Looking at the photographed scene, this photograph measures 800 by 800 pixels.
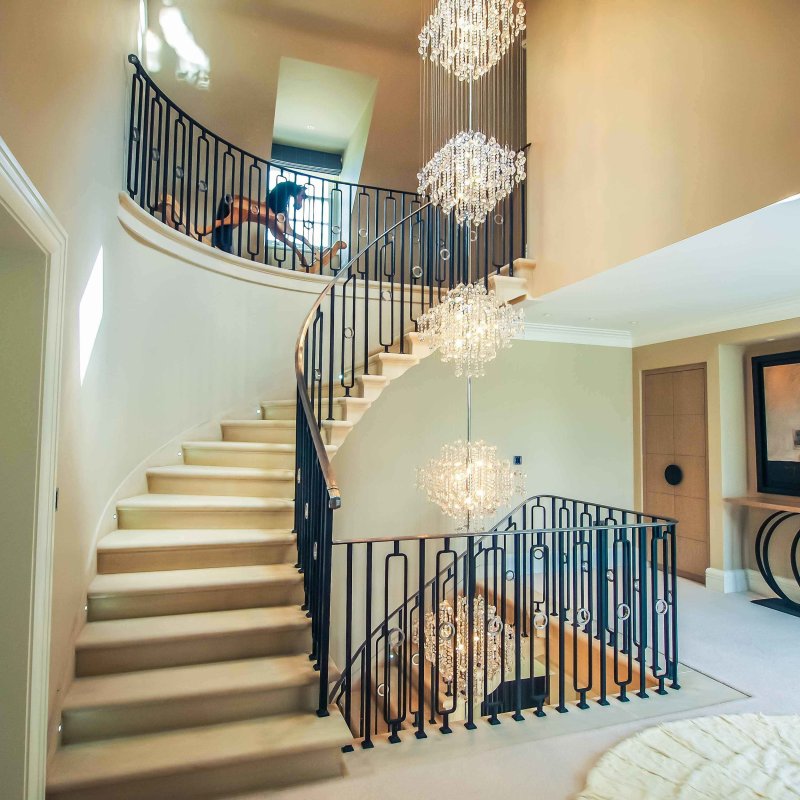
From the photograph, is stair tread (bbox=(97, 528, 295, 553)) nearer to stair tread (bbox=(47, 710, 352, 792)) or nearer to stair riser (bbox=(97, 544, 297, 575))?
stair riser (bbox=(97, 544, 297, 575))

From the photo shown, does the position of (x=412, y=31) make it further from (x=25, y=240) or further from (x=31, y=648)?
(x=31, y=648)

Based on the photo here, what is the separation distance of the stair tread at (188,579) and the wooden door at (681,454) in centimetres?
498

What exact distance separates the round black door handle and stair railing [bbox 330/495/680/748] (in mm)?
879

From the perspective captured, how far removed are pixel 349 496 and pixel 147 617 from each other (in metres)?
3.14

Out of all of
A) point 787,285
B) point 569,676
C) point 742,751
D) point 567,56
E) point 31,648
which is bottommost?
point 569,676

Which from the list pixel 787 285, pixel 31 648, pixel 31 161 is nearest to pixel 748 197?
pixel 787 285

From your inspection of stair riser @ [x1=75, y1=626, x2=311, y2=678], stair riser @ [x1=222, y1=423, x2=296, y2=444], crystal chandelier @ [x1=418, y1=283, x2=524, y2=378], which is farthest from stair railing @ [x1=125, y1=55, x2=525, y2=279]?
stair riser @ [x1=75, y1=626, x2=311, y2=678]

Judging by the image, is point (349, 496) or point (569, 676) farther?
point (349, 496)

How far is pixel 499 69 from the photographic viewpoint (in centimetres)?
605

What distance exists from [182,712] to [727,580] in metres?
5.49

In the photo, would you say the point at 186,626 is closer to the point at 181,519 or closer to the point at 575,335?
the point at 181,519

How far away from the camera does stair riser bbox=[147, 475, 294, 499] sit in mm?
3732

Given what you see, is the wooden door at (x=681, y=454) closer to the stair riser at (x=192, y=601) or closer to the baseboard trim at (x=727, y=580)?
the baseboard trim at (x=727, y=580)

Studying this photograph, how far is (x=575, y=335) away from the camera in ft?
22.2
